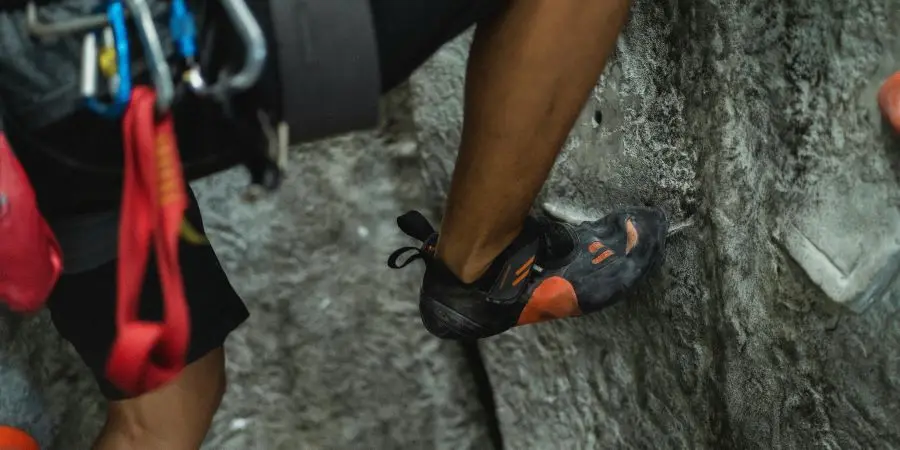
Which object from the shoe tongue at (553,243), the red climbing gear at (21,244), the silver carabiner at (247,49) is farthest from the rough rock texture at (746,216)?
the red climbing gear at (21,244)

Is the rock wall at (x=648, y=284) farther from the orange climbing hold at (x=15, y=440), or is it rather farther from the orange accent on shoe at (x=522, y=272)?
the orange accent on shoe at (x=522, y=272)

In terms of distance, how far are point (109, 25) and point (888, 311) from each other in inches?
24.9

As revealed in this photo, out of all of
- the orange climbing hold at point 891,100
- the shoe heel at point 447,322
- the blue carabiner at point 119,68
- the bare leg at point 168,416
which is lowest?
the bare leg at point 168,416

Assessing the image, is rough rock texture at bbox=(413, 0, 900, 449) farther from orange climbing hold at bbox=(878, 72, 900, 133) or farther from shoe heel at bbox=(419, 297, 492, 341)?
shoe heel at bbox=(419, 297, 492, 341)

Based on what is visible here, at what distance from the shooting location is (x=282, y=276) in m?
1.32

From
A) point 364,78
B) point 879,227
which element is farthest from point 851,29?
point 364,78

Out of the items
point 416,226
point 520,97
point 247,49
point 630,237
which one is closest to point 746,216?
point 630,237

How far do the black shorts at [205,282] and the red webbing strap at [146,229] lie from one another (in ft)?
0.30

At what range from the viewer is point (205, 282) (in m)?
0.85

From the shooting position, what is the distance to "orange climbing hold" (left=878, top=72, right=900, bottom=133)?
2.13 feet

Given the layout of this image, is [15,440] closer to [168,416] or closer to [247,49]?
[168,416]

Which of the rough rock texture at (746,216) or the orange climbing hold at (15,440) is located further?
the orange climbing hold at (15,440)

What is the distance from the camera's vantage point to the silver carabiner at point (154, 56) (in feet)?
1.59

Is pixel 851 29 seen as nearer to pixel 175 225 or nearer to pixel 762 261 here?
pixel 762 261
